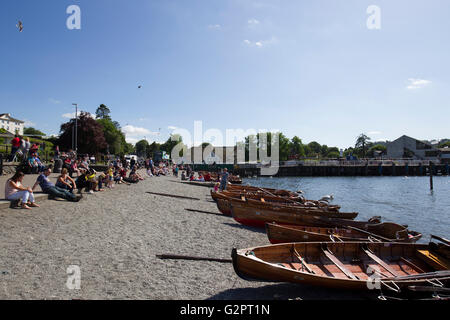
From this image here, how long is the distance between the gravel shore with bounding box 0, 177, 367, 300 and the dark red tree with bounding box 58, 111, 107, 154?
38.9 meters

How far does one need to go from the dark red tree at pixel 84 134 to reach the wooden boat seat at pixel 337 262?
155 ft

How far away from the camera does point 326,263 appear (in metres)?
6.97

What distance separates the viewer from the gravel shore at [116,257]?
221 inches

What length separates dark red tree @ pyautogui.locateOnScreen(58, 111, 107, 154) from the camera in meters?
45.7

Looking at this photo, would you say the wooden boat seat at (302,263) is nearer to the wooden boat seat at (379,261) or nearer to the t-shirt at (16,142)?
the wooden boat seat at (379,261)

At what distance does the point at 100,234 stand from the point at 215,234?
417 centimetres

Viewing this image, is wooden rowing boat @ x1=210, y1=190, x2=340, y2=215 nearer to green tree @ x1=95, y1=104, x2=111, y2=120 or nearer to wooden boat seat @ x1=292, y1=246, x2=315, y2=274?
wooden boat seat @ x1=292, y1=246, x2=315, y2=274

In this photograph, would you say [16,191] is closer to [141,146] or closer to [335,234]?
[335,234]

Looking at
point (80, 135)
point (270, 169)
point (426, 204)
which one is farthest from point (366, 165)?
point (80, 135)

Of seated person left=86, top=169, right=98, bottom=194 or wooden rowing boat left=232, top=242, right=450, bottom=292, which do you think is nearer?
wooden rowing boat left=232, top=242, right=450, bottom=292

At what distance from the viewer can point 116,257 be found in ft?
23.7

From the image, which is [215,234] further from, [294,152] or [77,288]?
[294,152]

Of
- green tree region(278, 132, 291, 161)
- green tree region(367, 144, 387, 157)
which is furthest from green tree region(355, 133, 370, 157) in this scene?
green tree region(278, 132, 291, 161)

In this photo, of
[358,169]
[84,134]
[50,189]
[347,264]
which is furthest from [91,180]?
[358,169]
